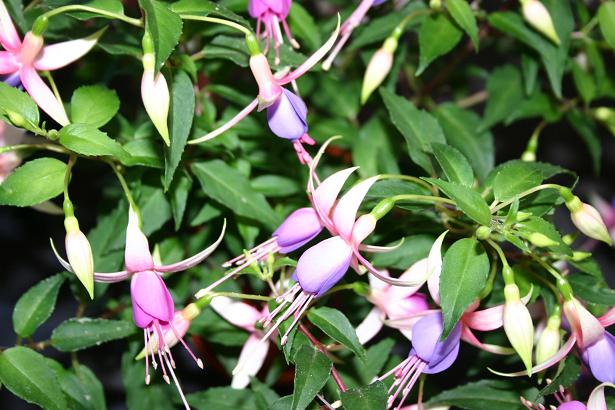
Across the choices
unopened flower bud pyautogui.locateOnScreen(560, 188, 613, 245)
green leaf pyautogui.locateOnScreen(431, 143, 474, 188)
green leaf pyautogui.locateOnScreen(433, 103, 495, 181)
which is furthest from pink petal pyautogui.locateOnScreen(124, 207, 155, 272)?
green leaf pyautogui.locateOnScreen(433, 103, 495, 181)

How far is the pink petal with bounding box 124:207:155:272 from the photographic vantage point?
81cm

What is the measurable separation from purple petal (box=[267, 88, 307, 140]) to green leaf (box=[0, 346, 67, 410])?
377 millimetres

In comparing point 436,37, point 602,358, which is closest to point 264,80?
point 436,37

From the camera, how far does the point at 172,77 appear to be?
0.89 metres

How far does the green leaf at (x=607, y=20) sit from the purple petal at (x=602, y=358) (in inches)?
18.8

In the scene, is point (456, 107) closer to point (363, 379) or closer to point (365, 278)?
point (365, 278)

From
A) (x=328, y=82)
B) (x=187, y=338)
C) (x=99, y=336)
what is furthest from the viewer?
(x=328, y=82)

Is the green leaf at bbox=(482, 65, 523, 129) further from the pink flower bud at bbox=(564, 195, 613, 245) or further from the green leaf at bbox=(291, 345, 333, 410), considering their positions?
the green leaf at bbox=(291, 345, 333, 410)

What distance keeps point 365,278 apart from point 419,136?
198mm

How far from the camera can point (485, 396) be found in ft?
3.18

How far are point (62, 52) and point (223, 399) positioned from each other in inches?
18.4

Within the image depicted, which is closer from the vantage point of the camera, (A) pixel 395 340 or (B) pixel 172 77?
(B) pixel 172 77

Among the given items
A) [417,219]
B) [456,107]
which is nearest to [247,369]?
[417,219]

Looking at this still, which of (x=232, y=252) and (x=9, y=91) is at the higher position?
(x=9, y=91)
